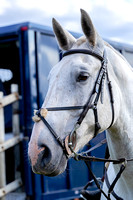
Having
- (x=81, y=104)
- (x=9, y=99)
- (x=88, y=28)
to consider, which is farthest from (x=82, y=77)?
(x=9, y=99)

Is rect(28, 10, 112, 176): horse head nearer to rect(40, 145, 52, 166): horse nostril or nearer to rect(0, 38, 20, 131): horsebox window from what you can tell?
rect(40, 145, 52, 166): horse nostril

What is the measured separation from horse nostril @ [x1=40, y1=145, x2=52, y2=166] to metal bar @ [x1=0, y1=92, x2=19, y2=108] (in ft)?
7.61

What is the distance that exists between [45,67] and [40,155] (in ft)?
8.61

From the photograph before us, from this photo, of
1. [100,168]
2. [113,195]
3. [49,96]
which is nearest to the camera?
[49,96]

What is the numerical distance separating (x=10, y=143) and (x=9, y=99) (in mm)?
639

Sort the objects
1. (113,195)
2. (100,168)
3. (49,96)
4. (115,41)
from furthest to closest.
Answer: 1. (115,41)
2. (100,168)
3. (113,195)
4. (49,96)

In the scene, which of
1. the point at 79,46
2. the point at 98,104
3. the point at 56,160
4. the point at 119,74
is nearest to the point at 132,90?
the point at 119,74

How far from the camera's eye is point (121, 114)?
2.11 meters

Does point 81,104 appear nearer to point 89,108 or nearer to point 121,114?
point 89,108

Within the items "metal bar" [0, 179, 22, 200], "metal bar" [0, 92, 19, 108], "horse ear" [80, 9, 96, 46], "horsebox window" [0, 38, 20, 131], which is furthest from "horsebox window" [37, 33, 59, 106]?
"horse ear" [80, 9, 96, 46]

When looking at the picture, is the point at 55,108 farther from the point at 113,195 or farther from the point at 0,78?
the point at 0,78

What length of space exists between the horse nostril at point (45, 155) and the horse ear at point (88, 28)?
0.85 meters

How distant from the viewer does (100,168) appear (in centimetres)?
480

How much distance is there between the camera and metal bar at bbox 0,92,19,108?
3.93 metres
